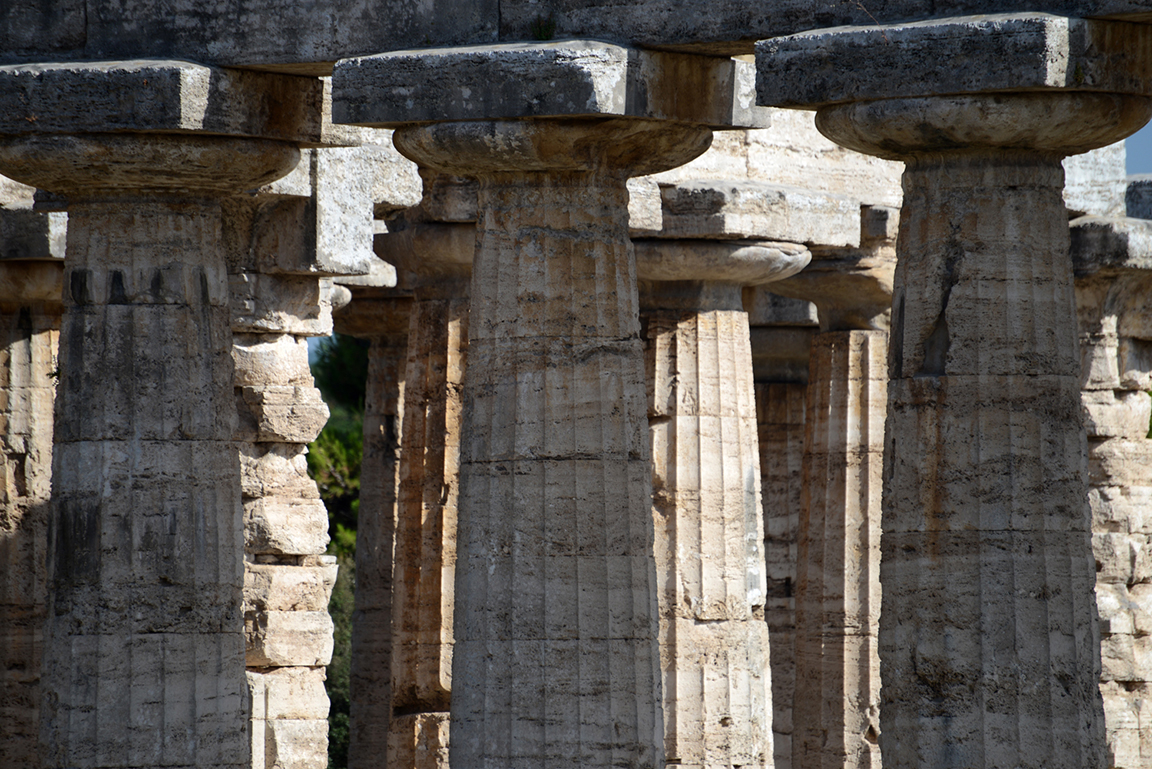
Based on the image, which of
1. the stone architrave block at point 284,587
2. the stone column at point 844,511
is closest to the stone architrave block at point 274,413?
the stone architrave block at point 284,587

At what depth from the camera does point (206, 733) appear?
17594 mm

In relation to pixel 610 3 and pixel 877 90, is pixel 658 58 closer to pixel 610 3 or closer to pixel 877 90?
pixel 610 3

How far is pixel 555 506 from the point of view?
16.3 meters

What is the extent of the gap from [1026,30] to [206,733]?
25.0 ft

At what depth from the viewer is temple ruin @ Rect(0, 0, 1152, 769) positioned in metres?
15.3

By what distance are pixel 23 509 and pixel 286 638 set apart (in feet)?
11.8

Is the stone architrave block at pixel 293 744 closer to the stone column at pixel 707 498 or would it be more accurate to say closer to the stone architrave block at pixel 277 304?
the stone column at pixel 707 498

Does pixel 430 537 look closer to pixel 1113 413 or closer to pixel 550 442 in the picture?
pixel 1113 413

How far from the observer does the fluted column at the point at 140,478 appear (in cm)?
1744

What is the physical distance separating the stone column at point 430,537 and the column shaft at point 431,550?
0.03 feet

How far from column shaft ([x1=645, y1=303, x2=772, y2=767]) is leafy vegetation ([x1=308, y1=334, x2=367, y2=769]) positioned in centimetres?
1291

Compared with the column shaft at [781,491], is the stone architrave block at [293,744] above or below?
below

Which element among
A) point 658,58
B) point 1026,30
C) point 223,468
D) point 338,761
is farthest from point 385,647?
point 1026,30

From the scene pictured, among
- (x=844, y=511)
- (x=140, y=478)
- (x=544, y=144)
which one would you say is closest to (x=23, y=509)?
(x=140, y=478)
